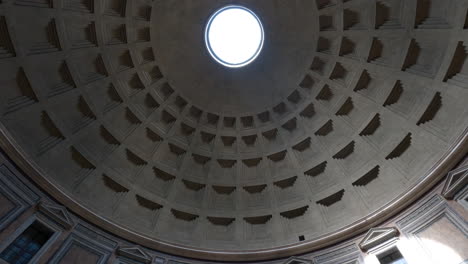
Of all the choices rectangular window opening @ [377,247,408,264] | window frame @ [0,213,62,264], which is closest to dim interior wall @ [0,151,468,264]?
window frame @ [0,213,62,264]

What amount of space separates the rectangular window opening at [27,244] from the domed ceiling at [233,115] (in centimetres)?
194

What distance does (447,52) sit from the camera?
56.8 feet

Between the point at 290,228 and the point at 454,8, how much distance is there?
54.0 feet

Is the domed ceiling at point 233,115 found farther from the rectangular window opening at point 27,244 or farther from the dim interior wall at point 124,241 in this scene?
the rectangular window opening at point 27,244

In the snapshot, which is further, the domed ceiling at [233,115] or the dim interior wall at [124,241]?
the domed ceiling at [233,115]

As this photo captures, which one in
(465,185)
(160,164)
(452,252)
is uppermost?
(160,164)

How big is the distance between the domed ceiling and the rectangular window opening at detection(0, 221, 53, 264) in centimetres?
194

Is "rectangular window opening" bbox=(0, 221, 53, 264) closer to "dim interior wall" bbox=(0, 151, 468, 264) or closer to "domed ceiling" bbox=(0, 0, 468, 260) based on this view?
"dim interior wall" bbox=(0, 151, 468, 264)

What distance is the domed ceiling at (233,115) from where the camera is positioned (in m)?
17.6

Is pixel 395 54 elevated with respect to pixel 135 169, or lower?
elevated

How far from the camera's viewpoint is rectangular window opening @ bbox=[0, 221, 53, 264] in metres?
14.5

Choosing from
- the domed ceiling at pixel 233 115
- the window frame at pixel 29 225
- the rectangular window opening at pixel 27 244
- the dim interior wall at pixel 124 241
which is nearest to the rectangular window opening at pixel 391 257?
the dim interior wall at pixel 124 241

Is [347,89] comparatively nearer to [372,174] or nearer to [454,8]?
[372,174]

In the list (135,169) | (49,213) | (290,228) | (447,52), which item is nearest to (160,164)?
(135,169)
